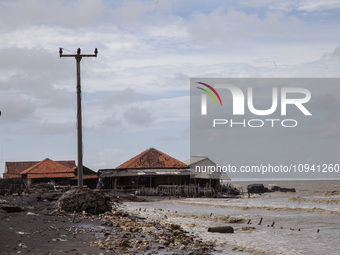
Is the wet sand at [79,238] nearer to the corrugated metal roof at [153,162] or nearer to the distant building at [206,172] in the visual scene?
the corrugated metal roof at [153,162]

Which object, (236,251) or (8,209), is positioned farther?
(8,209)

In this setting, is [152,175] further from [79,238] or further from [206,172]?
[79,238]

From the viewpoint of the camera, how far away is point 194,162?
59.4 metres

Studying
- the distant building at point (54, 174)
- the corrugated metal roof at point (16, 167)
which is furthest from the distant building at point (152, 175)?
the corrugated metal roof at point (16, 167)

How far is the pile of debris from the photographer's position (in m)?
21.2

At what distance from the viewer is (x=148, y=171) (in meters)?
54.4

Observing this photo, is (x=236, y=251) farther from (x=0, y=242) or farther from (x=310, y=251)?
(x=0, y=242)

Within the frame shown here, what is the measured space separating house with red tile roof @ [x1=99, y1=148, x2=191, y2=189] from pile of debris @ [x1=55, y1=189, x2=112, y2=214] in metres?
32.6

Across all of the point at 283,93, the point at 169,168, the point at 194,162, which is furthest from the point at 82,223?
the point at 194,162

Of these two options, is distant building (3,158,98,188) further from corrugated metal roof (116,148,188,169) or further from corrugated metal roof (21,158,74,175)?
corrugated metal roof (116,148,188,169)

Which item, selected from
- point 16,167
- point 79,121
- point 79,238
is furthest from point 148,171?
point 79,238

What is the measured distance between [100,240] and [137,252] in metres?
1.54

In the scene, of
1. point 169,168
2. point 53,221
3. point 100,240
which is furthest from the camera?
point 169,168

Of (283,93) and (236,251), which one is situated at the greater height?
(283,93)
